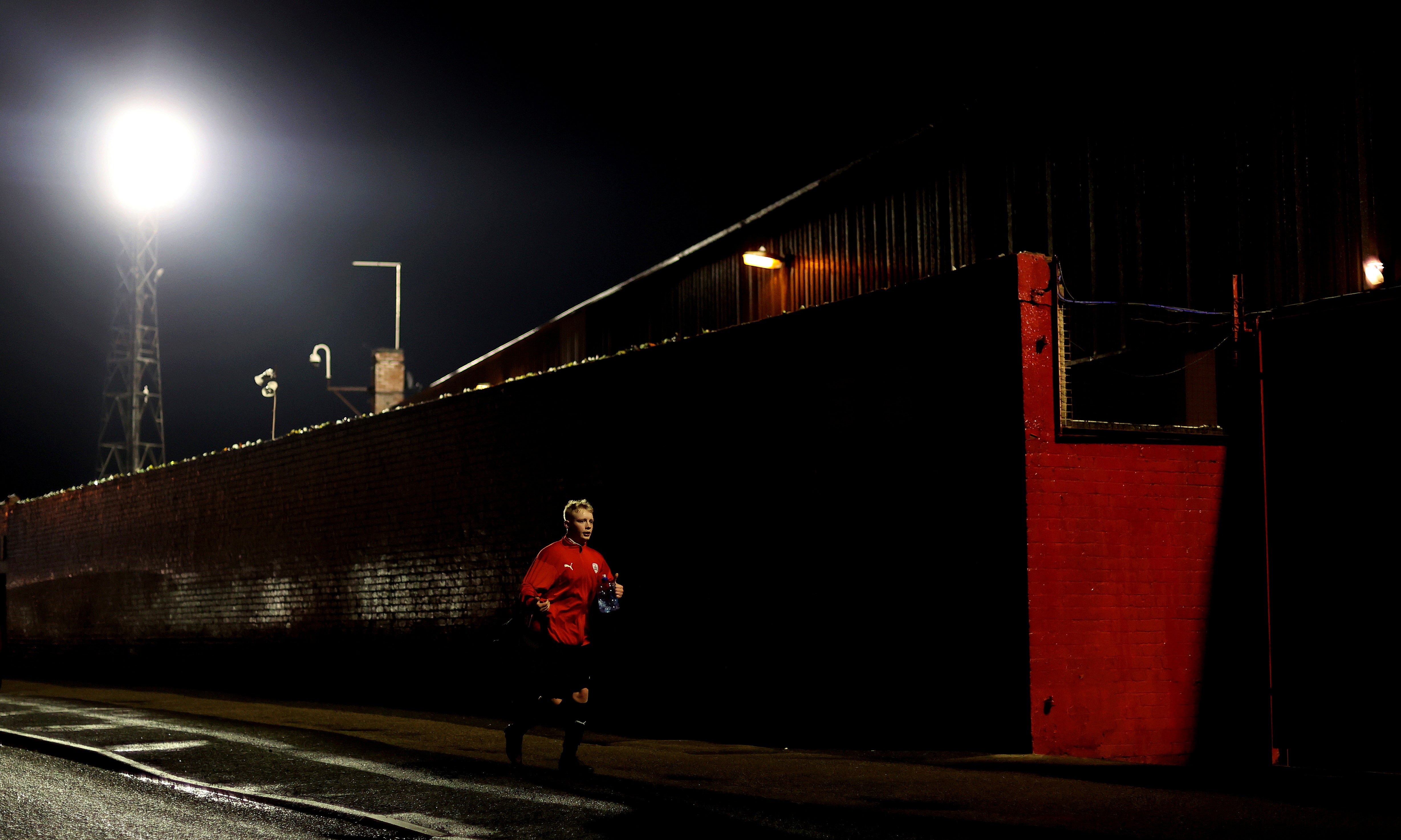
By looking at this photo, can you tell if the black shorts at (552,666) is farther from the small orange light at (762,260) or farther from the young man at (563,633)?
the small orange light at (762,260)

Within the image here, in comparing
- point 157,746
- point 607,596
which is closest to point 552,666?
point 607,596

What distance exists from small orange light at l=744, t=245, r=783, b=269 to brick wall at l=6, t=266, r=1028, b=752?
5.07 metres

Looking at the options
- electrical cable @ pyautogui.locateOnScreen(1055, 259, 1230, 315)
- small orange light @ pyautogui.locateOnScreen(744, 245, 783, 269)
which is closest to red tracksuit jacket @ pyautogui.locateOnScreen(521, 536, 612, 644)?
electrical cable @ pyautogui.locateOnScreen(1055, 259, 1230, 315)

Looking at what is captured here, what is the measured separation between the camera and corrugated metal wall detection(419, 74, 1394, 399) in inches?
400

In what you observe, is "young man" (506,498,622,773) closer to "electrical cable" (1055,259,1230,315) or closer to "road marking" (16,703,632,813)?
"road marking" (16,703,632,813)

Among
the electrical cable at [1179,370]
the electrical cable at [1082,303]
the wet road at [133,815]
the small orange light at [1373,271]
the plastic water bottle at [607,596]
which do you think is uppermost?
the small orange light at [1373,271]

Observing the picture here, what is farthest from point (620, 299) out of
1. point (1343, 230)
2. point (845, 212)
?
point (1343, 230)

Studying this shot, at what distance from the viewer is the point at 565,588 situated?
8414 mm

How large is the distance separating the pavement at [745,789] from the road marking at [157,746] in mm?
33

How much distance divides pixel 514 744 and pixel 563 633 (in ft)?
2.96

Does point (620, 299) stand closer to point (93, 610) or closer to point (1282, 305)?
point (93, 610)

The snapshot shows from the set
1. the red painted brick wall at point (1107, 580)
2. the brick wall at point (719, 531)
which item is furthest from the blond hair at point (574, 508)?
the red painted brick wall at point (1107, 580)

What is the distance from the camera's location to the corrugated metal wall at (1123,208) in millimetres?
10148

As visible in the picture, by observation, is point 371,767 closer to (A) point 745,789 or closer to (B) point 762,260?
(A) point 745,789
